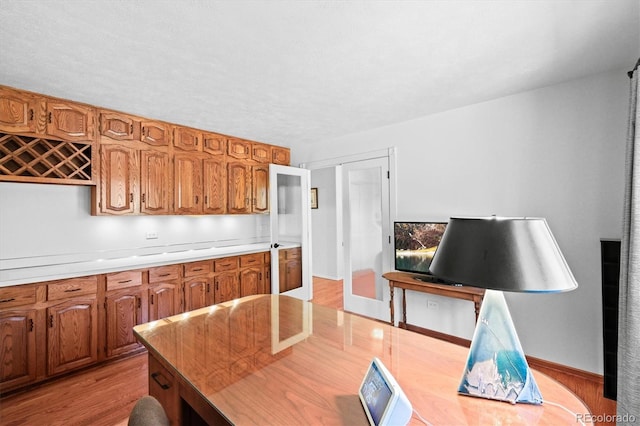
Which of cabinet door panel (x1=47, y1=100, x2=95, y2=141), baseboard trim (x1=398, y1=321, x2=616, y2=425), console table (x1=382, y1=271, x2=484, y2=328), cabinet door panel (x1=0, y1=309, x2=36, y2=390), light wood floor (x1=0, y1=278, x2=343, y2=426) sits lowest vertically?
light wood floor (x1=0, y1=278, x2=343, y2=426)

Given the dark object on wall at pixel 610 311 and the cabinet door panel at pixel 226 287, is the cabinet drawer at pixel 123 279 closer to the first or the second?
the cabinet door panel at pixel 226 287

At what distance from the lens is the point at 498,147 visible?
2.96 meters

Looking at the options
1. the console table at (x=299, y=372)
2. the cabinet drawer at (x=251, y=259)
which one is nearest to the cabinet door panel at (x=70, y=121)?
the cabinet drawer at (x=251, y=259)

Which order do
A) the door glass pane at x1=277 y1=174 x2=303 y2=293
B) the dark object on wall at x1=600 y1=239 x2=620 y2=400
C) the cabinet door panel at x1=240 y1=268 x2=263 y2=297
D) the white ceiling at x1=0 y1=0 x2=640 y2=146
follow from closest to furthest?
the white ceiling at x1=0 y1=0 x2=640 y2=146 → the dark object on wall at x1=600 y1=239 x2=620 y2=400 → the cabinet door panel at x1=240 y1=268 x2=263 y2=297 → the door glass pane at x1=277 y1=174 x2=303 y2=293

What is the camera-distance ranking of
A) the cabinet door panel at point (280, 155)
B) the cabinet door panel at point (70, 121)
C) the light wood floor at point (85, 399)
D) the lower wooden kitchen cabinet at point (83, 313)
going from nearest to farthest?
→ the light wood floor at point (85, 399) → the lower wooden kitchen cabinet at point (83, 313) → the cabinet door panel at point (70, 121) → the cabinet door panel at point (280, 155)

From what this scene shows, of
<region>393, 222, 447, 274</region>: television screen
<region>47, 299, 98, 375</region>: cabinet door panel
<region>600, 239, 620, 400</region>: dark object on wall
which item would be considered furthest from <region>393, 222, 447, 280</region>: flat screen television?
<region>47, 299, 98, 375</region>: cabinet door panel

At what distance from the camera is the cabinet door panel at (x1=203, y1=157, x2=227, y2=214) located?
3903mm

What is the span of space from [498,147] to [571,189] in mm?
723

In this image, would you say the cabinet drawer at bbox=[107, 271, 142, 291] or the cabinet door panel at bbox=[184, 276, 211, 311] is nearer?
the cabinet drawer at bbox=[107, 271, 142, 291]

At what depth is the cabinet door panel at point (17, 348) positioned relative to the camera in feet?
7.56

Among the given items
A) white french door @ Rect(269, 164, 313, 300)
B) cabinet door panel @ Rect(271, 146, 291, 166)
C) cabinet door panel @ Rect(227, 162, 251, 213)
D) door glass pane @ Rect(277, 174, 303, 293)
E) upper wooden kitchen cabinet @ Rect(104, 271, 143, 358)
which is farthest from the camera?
cabinet door panel @ Rect(271, 146, 291, 166)

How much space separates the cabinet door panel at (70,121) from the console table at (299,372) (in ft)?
7.96

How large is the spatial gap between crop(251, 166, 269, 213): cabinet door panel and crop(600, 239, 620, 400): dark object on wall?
12.8 feet

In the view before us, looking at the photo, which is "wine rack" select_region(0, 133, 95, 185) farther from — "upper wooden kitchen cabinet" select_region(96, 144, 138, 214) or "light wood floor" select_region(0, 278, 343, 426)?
"light wood floor" select_region(0, 278, 343, 426)
